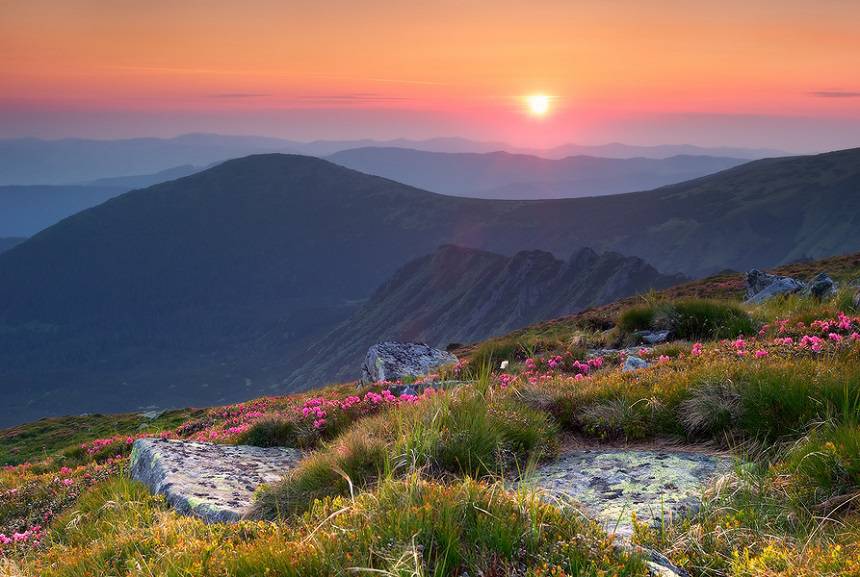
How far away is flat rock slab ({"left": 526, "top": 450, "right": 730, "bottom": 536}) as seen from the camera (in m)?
4.88

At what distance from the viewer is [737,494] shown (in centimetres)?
473

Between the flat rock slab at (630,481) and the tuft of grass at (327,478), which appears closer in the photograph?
the flat rock slab at (630,481)

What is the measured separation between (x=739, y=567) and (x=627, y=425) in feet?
11.4

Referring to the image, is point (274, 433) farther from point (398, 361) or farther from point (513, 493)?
point (398, 361)

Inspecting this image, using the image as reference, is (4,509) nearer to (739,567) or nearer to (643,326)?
(739,567)

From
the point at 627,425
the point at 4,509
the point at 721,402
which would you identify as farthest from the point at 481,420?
the point at 4,509

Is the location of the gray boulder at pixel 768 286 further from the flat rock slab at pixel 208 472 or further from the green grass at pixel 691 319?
the flat rock slab at pixel 208 472

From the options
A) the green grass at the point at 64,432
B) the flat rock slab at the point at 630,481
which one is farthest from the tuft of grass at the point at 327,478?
the green grass at the point at 64,432

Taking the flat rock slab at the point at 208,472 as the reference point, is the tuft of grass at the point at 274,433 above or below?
below

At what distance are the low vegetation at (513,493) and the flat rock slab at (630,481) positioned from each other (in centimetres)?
24

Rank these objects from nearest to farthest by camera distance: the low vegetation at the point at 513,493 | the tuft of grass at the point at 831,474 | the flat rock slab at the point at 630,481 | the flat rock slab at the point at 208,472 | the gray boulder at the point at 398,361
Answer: the low vegetation at the point at 513,493 → the tuft of grass at the point at 831,474 → the flat rock slab at the point at 630,481 → the flat rock slab at the point at 208,472 → the gray boulder at the point at 398,361

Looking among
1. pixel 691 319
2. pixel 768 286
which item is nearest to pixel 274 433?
pixel 691 319

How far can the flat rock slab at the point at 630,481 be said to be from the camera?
4879 millimetres

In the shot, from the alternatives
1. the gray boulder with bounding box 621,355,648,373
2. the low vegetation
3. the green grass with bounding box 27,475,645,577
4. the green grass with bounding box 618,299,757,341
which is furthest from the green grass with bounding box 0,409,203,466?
the green grass with bounding box 27,475,645,577
